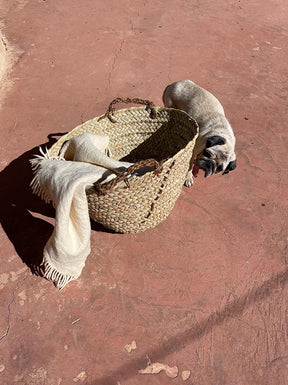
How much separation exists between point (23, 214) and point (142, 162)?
1643 mm

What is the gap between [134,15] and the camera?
21.6 feet

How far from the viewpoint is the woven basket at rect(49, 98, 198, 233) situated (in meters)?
2.51

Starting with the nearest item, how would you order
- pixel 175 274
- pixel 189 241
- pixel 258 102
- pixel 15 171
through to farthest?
pixel 175 274 → pixel 189 241 → pixel 15 171 → pixel 258 102

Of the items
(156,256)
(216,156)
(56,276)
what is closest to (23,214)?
(56,276)

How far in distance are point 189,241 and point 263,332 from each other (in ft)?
3.29

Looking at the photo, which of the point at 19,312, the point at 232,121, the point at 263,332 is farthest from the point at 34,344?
the point at 232,121

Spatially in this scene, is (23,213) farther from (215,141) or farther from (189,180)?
(215,141)

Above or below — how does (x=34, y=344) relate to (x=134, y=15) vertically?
below

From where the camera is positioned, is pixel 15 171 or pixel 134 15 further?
pixel 134 15

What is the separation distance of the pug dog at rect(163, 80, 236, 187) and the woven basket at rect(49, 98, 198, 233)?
0.23 metres

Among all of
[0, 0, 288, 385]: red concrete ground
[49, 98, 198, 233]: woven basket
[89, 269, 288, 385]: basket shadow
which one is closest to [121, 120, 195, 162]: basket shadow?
[49, 98, 198, 233]: woven basket

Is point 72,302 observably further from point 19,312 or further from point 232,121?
point 232,121

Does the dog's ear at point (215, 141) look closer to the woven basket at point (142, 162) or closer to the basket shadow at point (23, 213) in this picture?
the woven basket at point (142, 162)

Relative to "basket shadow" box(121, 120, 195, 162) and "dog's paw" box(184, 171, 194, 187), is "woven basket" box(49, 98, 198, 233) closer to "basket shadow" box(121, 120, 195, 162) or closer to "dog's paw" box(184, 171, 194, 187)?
"basket shadow" box(121, 120, 195, 162)
